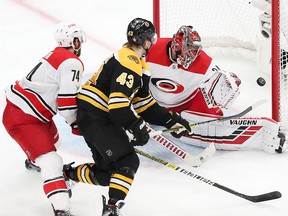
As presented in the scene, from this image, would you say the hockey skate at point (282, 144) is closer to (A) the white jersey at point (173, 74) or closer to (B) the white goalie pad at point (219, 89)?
(B) the white goalie pad at point (219, 89)

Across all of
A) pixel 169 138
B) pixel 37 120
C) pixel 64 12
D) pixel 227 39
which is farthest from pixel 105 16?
pixel 37 120

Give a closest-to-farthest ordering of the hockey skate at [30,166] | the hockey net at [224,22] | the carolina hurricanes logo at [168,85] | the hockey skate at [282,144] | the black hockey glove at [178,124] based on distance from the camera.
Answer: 1. the black hockey glove at [178,124]
2. the hockey skate at [30,166]
3. the hockey skate at [282,144]
4. the carolina hurricanes logo at [168,85]
5. the hockey net at [224,22]

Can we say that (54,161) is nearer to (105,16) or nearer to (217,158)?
(217,158)

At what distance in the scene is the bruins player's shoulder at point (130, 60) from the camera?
3.17m

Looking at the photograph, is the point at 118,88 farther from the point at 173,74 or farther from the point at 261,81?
the point at 261,81

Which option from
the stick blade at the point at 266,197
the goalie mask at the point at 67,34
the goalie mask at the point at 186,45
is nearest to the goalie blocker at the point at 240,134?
the goalie mask at the point at 186,45

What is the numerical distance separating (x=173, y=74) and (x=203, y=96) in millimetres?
213

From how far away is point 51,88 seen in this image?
3.33 metres

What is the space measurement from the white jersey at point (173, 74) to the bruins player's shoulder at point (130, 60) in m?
0.73

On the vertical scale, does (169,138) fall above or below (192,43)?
below

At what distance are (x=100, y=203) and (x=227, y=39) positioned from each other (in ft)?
6.55

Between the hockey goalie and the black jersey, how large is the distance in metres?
0.53

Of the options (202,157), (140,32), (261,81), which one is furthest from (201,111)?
(140,32)

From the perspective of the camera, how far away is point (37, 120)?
3.41 meters
